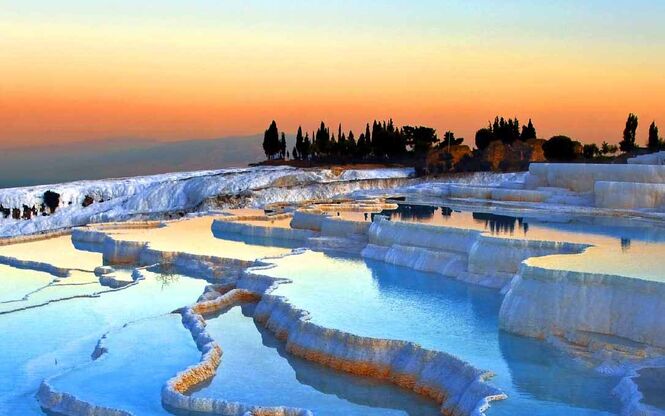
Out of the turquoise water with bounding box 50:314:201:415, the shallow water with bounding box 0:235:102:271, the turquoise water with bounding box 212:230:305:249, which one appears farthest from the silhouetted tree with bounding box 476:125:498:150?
the turquoise water with bounding box 50:314:201:415

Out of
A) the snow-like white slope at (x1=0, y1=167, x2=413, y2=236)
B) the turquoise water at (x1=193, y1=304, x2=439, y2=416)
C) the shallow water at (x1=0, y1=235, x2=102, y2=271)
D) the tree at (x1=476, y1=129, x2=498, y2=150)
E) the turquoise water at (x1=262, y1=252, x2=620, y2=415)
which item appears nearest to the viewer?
the turquoise water at (x1=262, y1=252, x2=620, y2=415)

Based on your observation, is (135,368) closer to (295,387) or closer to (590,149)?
(295,387)

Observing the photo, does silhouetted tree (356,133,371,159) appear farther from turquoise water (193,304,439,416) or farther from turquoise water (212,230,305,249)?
turquoise water (193,304,439,416)

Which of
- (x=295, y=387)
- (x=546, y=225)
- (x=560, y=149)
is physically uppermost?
(x=560, y=149)

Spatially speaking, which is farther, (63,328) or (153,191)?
(153,191)

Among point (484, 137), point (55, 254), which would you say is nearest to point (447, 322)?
point (55, 254)

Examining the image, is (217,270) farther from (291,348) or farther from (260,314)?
(291,348)
